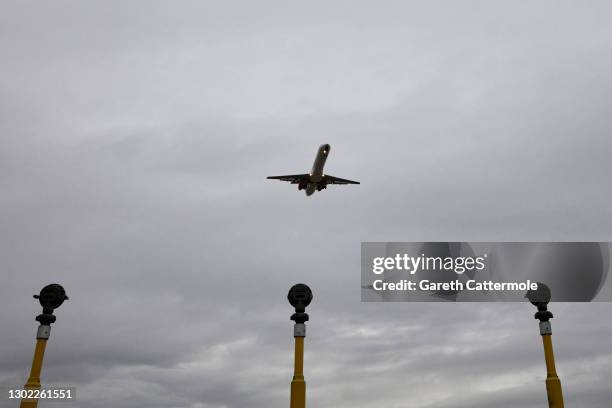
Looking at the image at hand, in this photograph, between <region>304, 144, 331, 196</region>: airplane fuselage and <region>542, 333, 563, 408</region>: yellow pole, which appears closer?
<region>542, 333, 563, 408</region>: yellow pole

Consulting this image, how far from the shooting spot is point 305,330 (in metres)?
13.9

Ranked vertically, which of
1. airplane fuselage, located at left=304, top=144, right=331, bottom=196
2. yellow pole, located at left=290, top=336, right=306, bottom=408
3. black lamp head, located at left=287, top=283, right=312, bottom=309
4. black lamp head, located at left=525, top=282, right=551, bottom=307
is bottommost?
yellow pole, located at left=290, top=336, right=306, bottom=408

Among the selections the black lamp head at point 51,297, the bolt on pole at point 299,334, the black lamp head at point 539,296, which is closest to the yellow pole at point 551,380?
the black lamp head at point 539,296

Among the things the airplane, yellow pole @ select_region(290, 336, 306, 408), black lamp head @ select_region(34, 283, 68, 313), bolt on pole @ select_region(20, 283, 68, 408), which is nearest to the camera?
A: yellow pole @ select_region(290, 336, 306, 408)

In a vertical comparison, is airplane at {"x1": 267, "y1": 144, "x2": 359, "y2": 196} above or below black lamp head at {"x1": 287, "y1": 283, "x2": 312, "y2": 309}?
above

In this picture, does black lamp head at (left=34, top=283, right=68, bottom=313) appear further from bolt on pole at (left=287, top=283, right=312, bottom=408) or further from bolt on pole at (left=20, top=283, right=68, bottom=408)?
bolt on pole at (left=287, top=283, right=312, bottom=408)

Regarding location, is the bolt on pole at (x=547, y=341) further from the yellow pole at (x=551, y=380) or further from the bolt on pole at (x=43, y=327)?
the bolt on pole at (x=43, y=327)

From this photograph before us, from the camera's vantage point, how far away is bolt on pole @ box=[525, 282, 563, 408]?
13.9 meters

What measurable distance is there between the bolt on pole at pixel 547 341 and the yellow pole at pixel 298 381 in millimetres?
7162

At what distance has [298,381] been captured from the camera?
13070mm

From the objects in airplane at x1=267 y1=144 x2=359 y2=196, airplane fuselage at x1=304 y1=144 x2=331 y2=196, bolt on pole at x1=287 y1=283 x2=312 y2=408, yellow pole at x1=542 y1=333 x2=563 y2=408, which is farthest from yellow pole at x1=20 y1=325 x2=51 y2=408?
airplane at x1=267 y1=144 x2=359 y2=196

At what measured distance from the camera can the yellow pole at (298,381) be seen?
12.9 m

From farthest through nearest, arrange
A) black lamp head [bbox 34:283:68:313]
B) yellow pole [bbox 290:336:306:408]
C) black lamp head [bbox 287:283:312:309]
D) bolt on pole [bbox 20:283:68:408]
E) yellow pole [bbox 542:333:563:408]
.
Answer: black lamp head [bbox 34:283:68:313], black lamp head [bbox 287:283:312:309], yellow pole [bbox 542:333:563:408], bolt on pole [bbox 20:283:68:408], yellow pole [bbox 290:336:306:408]

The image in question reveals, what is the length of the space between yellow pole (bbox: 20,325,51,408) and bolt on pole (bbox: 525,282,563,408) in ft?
47.6
